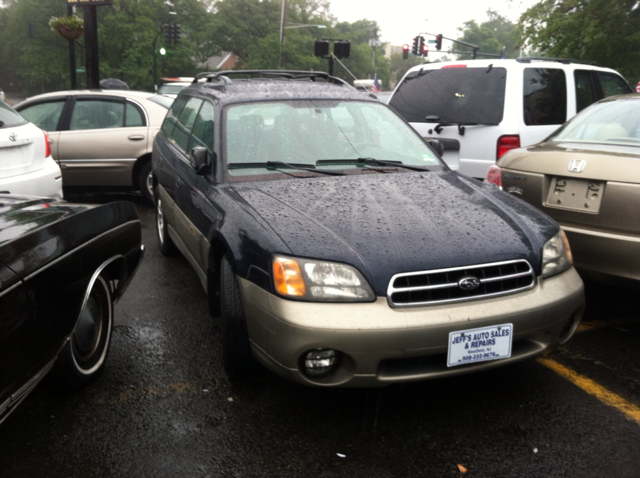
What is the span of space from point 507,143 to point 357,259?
404 centimetres

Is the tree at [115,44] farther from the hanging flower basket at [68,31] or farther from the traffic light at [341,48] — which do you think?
the hanging flower basket at [68,31]

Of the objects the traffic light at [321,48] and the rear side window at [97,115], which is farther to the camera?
the traffic light at [321,48]

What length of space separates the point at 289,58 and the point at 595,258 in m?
67.9

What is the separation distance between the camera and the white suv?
6445 millimetres

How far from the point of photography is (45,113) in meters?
8.42

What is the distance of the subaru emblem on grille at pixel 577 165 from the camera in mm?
4078

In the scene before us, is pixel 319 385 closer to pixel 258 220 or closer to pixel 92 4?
pixel 258 220

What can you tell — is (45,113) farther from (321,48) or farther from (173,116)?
(321,48)

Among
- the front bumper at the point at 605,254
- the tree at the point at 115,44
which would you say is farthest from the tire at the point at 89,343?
the tree at the point at 115,44

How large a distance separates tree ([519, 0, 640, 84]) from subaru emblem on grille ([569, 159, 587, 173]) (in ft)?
44.9

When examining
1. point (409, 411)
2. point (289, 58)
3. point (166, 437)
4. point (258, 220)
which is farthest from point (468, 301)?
point (289, 58)

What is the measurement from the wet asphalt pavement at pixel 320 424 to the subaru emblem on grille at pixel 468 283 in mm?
681

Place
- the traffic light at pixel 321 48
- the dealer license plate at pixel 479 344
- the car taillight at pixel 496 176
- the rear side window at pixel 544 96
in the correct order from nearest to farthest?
the dealer license plate at pixel 479 344 < the car taillight at pixel 496 176 < the rear side window at pixel 544 96 < the traffic light at pixel 321 48

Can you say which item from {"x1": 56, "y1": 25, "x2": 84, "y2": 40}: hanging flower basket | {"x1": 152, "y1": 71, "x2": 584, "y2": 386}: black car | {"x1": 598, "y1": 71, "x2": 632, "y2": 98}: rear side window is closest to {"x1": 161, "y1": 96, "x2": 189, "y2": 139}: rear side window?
{"x1": 152, "y1": 71, "x2": 584, "y2": 386}: black car
